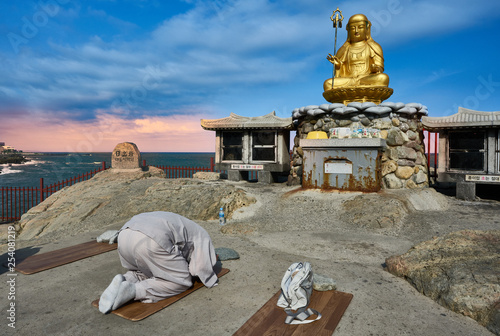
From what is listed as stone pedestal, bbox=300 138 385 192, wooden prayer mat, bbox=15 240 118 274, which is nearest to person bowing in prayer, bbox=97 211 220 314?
wooden prayer mat, bbox=15 240 118 274

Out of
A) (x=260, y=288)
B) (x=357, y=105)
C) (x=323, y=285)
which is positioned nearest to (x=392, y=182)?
(x=357, y=105)

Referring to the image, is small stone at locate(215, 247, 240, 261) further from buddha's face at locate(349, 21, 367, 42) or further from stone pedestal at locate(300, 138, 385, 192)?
buddha's face at locate(349, 21, 367, 42)

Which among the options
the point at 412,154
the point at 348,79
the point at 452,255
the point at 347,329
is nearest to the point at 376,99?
the point at 348,79

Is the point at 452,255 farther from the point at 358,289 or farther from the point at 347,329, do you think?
the point at 347,329

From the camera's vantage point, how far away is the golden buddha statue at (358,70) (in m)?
10.6

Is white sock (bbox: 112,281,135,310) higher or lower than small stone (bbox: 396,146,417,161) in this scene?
lower

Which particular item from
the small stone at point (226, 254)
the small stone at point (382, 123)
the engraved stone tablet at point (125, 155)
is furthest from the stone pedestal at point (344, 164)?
the engraved stone tablet at point (125, 155)

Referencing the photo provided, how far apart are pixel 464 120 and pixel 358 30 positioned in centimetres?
510

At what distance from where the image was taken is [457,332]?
2.73 m

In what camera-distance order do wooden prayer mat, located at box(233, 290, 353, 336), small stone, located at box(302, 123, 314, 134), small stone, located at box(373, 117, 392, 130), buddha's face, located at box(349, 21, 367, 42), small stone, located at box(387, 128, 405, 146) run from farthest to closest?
1. buddha's face, located at box(349, 21, 367, 42)
2. small stone, located at box(302, 123, 314, 134)
3. small stone, located at box(373, 117, 392, 130)
4. small stone, located at box(387, 128, 405, 146)
5. wooden prayer mat, located at box(233, 290, 353, 336)

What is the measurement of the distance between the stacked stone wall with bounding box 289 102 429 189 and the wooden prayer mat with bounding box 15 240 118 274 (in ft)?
24.1

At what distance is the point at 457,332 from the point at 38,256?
5421 millimetres

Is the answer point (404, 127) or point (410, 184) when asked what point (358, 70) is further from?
point (410, 184)

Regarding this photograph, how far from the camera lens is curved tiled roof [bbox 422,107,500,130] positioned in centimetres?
931
